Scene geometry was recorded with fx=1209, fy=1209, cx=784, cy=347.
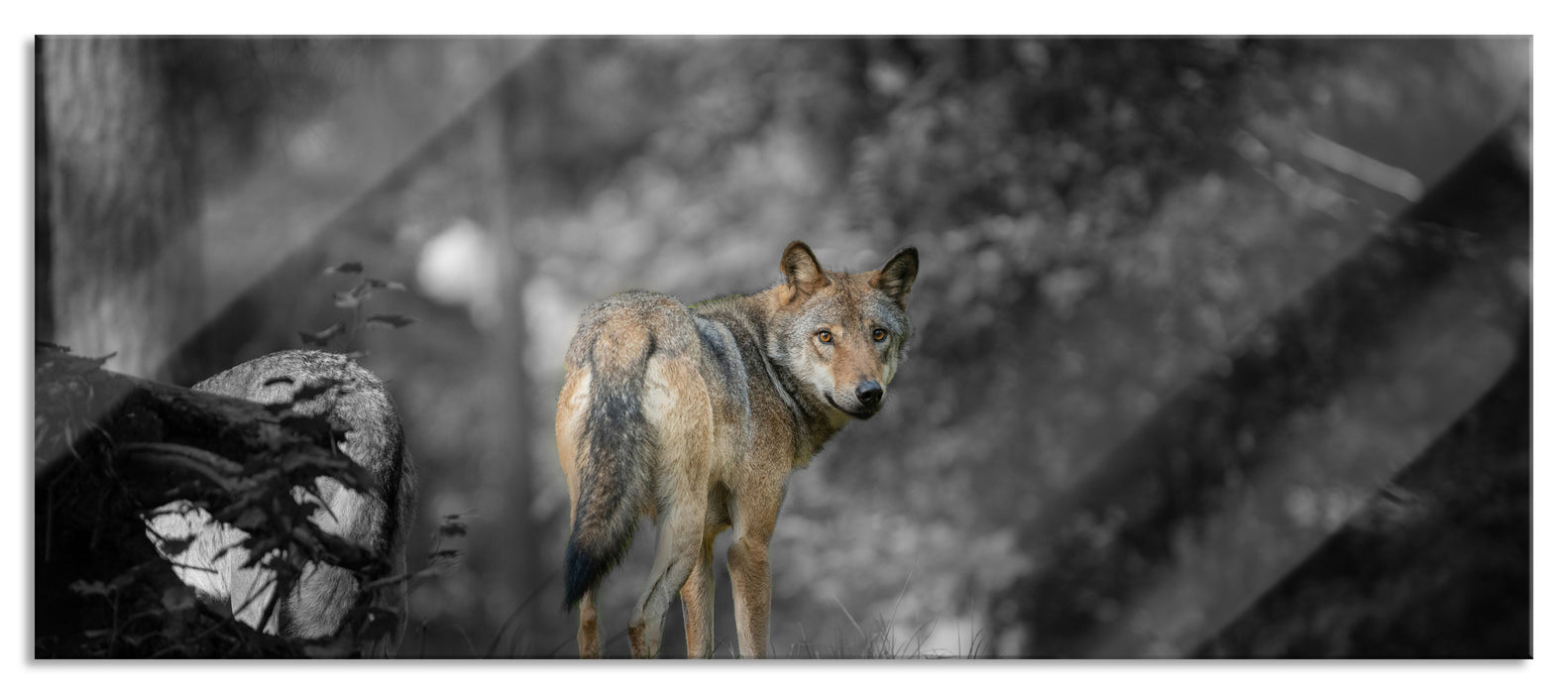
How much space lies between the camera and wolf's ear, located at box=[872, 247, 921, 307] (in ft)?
12.7

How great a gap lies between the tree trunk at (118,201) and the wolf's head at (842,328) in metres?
2.25

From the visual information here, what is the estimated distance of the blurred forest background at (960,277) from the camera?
173 inches

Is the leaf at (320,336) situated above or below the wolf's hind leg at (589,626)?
above

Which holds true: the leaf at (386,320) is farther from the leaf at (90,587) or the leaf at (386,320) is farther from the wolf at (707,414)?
the leaf at (90,587)

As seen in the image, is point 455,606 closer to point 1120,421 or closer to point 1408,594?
point 1120,421

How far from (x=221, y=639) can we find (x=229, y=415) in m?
0.61

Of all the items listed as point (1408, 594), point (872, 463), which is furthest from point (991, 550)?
point (1408, 594)

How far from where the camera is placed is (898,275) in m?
3.90

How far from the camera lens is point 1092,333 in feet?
21.6

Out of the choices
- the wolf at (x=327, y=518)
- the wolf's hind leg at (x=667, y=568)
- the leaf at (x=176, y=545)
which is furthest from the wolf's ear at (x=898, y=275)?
the leaf at (x=176, y=545)

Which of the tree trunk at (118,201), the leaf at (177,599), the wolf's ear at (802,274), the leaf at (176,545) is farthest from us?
the tree trunk at (118,201)

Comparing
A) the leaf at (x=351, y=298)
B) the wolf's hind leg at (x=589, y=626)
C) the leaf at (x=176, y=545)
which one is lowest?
the wolf's hind leg at (x=589, y=626)

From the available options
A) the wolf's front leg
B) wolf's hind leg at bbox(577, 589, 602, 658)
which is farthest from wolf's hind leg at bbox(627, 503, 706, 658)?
the wolf's front leg

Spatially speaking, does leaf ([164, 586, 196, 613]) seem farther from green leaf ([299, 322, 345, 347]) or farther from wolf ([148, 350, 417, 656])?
green leaf ([299, 322, 345, 347])
